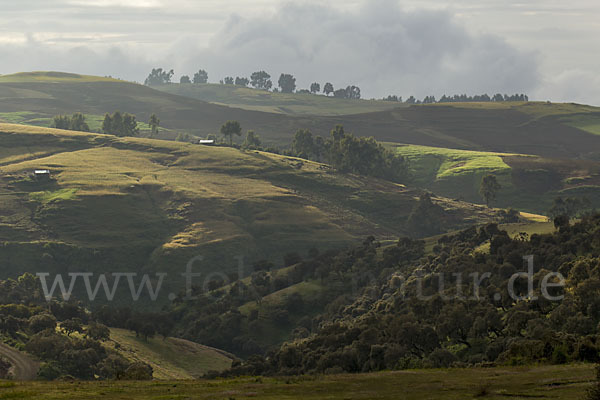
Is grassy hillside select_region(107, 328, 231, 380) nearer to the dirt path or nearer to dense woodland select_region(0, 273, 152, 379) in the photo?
dense woodland select_region(0, 273, 152, 379)

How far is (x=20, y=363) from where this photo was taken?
81688mm

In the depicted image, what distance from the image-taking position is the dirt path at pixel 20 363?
77500mm

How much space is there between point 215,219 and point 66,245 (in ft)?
135

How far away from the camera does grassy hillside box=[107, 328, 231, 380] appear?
330 feet

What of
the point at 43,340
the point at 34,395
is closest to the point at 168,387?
the point at 34,395

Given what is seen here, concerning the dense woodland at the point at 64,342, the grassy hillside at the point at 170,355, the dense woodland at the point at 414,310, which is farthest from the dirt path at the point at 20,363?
the dense woodland at the point at 414,310

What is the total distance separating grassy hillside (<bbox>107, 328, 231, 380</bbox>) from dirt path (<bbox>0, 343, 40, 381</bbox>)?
624 inches

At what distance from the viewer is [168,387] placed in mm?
50594

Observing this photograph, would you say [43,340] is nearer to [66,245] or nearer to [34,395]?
[34,395]

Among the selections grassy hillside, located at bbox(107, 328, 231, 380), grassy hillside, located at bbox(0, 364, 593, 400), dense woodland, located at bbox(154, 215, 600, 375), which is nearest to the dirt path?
grassy hillside, located at bbox(107, 328, 231, 380)

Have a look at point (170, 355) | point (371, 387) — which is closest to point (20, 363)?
point (170, 355)

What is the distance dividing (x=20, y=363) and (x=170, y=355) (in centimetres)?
3076

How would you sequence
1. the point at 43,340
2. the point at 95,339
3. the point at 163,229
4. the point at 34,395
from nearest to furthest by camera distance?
the point at 34,395 → the point at 43,340 → the point at 95,339 → the point at 163,229

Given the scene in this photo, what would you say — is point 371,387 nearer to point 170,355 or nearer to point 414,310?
point 414,310
